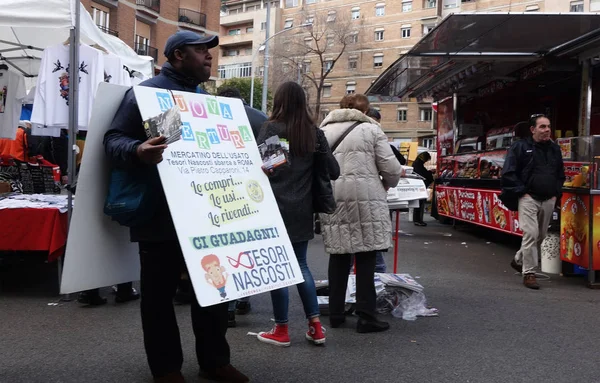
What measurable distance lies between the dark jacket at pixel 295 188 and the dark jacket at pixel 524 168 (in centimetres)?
330

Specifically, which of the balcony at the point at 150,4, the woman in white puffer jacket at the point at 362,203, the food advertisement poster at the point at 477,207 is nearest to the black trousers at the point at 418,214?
the food advertisement poster at the point at 477,207

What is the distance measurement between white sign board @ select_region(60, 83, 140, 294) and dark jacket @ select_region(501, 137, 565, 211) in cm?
471

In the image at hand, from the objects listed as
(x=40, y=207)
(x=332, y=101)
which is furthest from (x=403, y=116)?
(x=40, y=207)

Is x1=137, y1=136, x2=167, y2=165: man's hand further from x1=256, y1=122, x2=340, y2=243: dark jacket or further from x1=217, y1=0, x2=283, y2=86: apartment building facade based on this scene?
x1=217, y1=0, x2=283, y2=86: apartment building facade

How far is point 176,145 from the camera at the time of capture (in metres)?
2.83

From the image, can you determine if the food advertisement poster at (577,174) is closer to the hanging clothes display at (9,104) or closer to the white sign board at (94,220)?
the white sign board at (94,220)

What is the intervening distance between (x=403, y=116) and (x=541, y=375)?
50998 mm

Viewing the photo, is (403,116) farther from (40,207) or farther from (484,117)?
(40,207)

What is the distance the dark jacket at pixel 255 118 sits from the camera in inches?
143

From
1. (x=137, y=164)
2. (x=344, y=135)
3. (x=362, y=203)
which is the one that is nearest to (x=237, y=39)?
(x=344, y=135)

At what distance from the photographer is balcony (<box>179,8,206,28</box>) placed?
1601 inches

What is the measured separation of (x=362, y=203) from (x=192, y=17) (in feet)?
130

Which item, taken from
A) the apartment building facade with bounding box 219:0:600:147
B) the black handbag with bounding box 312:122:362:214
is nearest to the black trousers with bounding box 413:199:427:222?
the black handbag with bounding box 312:122:362:214

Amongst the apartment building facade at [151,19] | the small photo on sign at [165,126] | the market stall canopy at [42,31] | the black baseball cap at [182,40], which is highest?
the apartment building facade at [151,19]
